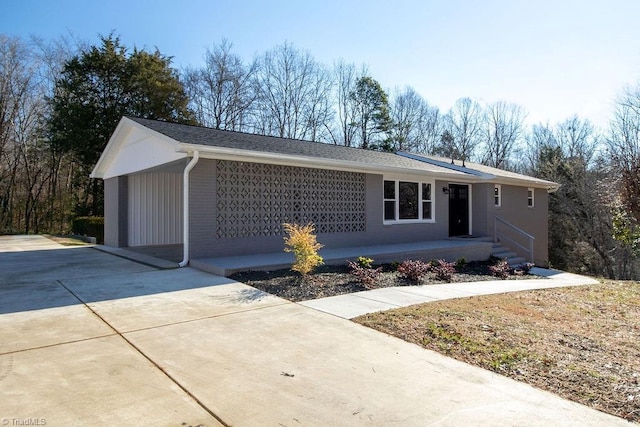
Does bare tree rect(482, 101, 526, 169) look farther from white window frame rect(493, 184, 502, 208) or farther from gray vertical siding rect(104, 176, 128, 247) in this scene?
gray vertical siding rect(104, 176, 128, 247)

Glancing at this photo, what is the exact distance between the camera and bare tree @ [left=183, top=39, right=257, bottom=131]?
2822 centimetres

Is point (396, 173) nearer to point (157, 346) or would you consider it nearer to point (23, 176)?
point (157, 346)

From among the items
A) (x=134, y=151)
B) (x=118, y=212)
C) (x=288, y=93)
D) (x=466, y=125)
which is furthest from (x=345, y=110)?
(x=134, y=151)

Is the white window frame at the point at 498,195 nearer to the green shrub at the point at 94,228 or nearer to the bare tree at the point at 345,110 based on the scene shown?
the bare tree at the point at 345,110

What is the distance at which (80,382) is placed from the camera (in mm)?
3160

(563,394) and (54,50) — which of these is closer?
(563,394)

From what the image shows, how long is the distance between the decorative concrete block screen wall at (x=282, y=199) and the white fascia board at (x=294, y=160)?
0.41 metres

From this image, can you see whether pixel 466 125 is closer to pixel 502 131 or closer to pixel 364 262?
pixel 502 131

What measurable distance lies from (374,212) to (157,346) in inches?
362

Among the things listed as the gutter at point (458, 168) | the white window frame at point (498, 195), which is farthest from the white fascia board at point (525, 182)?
the gutter at point (458, 168)

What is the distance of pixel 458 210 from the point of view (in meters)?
15.7

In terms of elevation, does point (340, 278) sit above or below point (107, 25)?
below

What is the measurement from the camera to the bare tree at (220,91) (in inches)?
1111

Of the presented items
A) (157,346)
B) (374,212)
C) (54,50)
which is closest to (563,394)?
(157,346)
